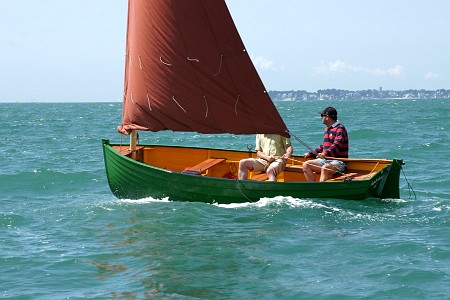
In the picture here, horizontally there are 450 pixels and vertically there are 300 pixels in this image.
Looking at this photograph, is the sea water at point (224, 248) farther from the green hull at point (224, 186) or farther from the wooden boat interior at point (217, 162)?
the wooden boat interior at point (217, 162)

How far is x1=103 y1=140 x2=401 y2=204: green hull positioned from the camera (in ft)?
51.2

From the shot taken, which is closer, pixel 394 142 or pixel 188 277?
pixel 188 277

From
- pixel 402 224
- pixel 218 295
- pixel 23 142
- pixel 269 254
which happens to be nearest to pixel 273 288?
pixel 218 295

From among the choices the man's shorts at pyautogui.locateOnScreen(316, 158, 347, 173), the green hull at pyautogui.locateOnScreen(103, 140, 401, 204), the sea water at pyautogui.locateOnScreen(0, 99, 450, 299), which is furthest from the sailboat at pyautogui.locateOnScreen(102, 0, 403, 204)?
the sea water at pyautogui.locateOnScreen(0, 99, 450, 299)

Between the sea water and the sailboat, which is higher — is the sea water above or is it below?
below

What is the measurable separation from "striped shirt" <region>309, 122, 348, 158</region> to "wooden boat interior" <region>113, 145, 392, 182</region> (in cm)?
24

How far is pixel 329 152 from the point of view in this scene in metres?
16.5

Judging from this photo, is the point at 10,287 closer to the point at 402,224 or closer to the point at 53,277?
the point at 53,277

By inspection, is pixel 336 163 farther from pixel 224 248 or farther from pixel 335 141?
pixel 224 248

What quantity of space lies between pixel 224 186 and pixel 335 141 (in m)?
2.45

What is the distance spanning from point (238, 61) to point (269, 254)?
5.23 metres

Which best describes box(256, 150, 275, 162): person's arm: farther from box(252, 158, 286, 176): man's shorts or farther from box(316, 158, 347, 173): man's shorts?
box(316, 158, 347, 173): man's shorts

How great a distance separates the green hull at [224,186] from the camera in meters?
15.6

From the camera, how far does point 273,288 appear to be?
10852mm
